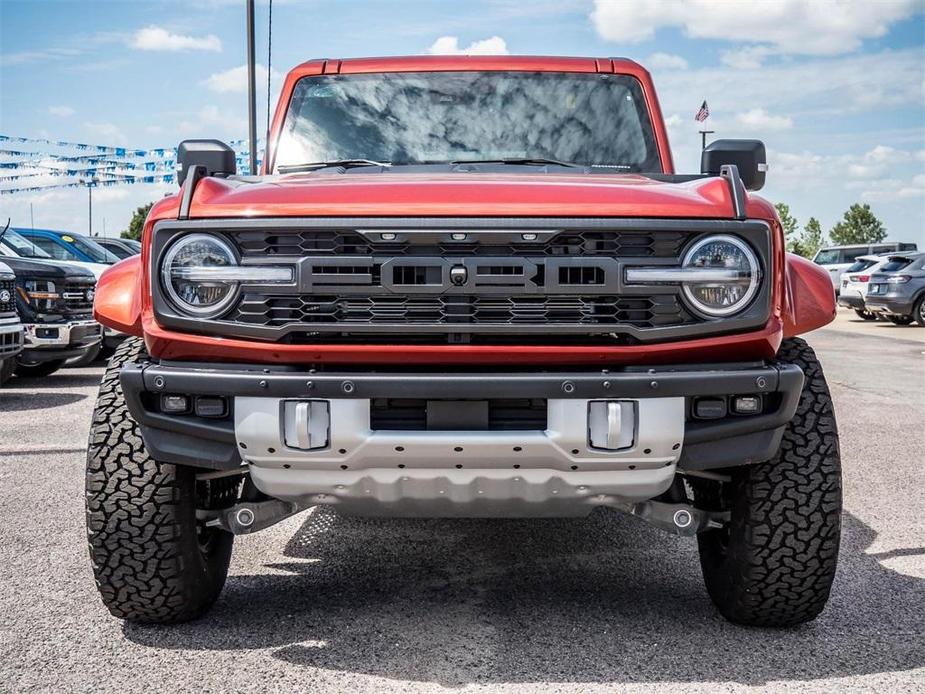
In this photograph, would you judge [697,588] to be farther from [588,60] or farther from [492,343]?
[588,60]

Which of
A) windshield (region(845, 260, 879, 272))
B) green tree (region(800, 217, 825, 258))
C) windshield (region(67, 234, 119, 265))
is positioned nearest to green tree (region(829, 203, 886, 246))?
green tree (region(800, 217, 825, 258))

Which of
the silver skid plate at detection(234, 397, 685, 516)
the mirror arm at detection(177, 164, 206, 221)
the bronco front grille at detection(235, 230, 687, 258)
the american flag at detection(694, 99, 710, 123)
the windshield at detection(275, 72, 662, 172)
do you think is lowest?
the silver skid plate at detection(234, 397, 685, 516)

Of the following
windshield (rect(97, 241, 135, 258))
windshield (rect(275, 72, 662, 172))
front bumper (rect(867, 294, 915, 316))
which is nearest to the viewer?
windshield (rect(275, 72, 662, 172))

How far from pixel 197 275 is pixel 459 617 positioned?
1.44 meters

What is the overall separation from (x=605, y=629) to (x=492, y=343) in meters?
1.09

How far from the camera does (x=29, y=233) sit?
14695 mm

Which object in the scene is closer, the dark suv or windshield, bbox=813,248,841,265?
the dark suv

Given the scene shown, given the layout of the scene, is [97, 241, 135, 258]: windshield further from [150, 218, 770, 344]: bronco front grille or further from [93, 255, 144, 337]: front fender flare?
[150, 218, 770, 344]: bronco front grille

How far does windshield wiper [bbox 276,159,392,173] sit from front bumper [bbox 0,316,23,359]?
552cm

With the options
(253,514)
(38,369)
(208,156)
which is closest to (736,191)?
(253,514)

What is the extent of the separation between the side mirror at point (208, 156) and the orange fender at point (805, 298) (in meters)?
2.07

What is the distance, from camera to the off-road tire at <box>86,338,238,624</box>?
3.36m

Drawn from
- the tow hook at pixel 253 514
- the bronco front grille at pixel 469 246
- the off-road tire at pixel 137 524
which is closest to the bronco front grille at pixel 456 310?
the bronco front grille at pixel 469 246

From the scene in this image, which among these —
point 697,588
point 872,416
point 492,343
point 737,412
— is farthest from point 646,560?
point 872,416
